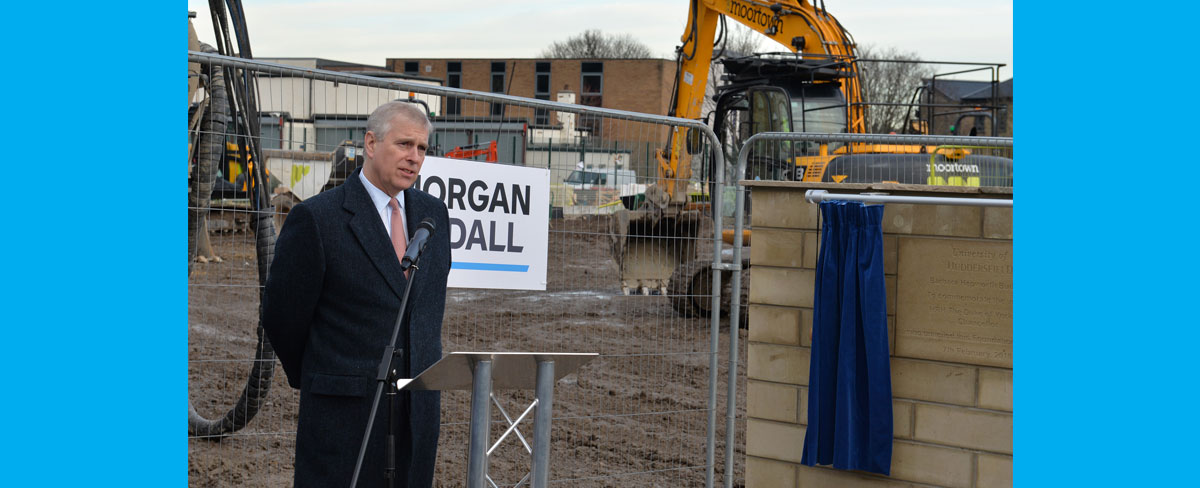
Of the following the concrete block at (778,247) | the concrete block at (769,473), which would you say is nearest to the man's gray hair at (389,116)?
the concrete block at (778,247)

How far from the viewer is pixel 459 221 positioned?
482 cm

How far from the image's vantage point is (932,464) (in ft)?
17.2

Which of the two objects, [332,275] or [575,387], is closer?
[332,275]

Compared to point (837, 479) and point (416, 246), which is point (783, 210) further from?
point (416, 246)

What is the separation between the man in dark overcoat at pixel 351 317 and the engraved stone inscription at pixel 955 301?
2.71 m

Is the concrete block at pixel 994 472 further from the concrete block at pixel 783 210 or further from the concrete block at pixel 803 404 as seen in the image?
the concrete block at pixel 783 210

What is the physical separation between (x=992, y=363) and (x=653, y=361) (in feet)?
22.9

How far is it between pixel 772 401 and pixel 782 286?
0.62m

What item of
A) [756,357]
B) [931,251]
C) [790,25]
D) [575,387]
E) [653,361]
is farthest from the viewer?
[790,25]

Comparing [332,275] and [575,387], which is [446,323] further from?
[332,275]

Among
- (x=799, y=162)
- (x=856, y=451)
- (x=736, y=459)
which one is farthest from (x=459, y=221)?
(x=799, y=162)

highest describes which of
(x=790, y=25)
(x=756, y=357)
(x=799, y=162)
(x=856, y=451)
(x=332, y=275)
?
(x=790, y=25)

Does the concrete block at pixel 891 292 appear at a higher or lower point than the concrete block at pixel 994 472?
higher

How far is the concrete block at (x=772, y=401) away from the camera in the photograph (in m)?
5.56
